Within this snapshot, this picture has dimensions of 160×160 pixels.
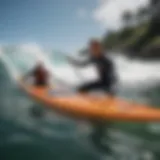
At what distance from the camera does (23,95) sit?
1.69m

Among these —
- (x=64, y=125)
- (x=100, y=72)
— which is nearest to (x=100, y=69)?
(x=100, y=72)

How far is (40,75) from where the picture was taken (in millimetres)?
1679

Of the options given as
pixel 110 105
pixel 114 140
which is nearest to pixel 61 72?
pixel 110 105

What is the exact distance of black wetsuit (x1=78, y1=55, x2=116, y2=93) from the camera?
1.65m

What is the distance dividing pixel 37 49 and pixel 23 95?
201 mm

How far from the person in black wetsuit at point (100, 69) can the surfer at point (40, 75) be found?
126mm

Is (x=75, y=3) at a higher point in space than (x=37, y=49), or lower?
higher

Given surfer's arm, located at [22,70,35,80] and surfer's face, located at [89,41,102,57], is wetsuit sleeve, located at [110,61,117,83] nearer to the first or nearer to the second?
surfer's face, located at [89,41,102,57]

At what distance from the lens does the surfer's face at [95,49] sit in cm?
166

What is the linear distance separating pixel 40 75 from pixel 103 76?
261 mm

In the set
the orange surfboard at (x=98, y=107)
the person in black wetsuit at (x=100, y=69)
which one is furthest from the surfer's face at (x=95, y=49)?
the orange surfboard at (x=98, y=107)

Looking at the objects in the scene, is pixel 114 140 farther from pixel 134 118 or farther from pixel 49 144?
pixel 49 144

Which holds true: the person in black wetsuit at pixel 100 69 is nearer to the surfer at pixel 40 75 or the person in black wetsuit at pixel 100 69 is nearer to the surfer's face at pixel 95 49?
the surfer's face at pixel 95 49

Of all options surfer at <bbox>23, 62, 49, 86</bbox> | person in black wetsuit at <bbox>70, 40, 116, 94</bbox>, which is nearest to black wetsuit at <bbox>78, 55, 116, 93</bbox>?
person in black wetsuit at <bbox>70, 40, 116, 94</bbox>
